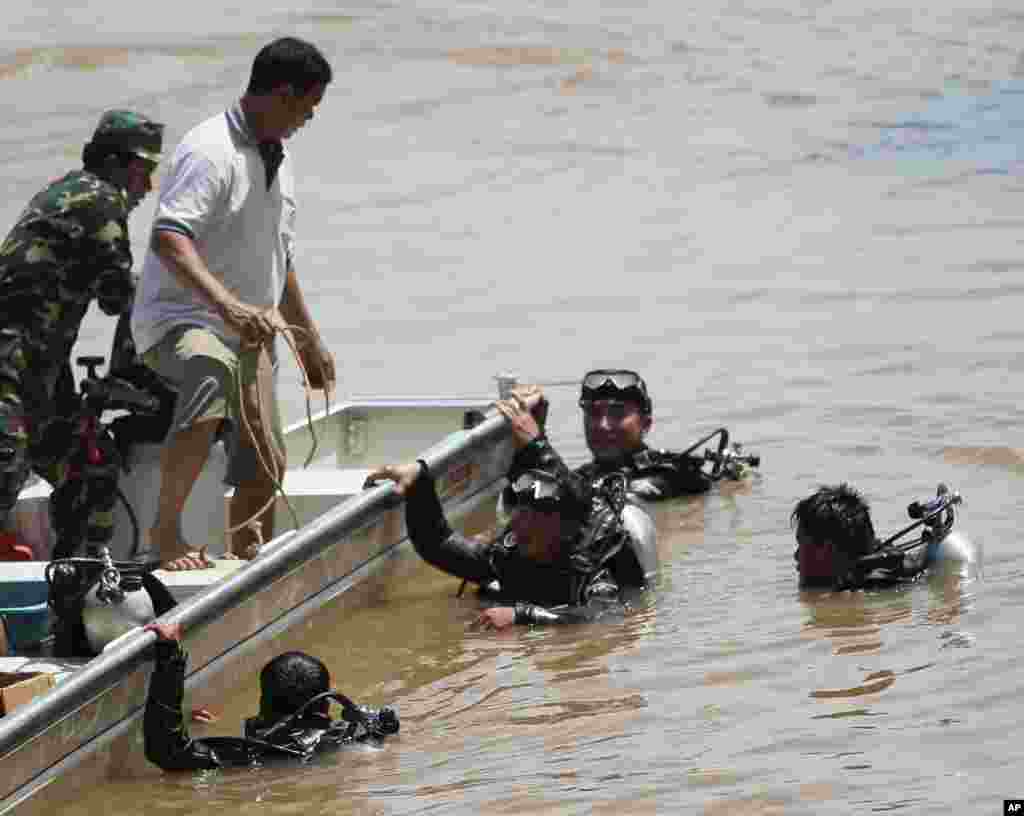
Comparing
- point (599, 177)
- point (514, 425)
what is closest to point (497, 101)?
point (599, 177)

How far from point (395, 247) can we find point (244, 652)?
13057 millimetres

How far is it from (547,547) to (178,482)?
1483 mm

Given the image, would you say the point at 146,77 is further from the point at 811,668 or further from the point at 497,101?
the point at 811,668

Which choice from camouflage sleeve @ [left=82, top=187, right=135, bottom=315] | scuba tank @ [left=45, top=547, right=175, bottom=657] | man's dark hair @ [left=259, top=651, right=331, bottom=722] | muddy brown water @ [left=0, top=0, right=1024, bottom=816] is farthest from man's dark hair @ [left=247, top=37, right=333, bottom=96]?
man's dark hair @ [left=259, top=651, right=331, bottom=722]

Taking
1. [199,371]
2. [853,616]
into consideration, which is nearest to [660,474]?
[853,616]

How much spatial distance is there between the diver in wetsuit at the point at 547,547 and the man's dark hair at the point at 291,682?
1804 mm

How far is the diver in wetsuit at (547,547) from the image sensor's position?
9.24 meters

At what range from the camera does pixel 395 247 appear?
21406mm

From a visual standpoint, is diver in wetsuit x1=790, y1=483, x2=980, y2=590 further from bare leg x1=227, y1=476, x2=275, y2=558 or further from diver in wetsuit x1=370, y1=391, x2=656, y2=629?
bare leg x1=227, y1=476, x2=275, y2=558

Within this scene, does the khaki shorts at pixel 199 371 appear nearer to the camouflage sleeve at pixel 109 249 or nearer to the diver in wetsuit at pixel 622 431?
the camouflage sleeve at pixel 109 249

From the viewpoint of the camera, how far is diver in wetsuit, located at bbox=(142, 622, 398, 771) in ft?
24.8

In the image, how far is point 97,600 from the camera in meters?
8.04

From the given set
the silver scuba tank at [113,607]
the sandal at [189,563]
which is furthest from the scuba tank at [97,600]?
the sandal at [189,563]

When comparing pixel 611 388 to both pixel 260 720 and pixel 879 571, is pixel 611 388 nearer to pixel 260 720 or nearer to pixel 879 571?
pixel 879 571
